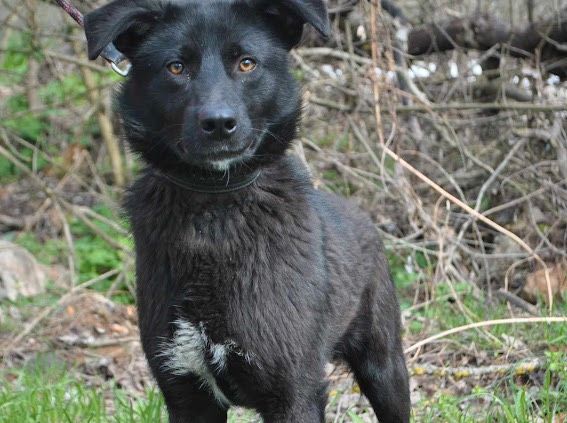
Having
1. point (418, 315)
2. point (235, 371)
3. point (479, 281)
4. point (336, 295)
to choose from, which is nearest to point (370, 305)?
point (336, 295)

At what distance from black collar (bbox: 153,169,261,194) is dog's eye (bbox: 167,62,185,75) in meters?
0.40

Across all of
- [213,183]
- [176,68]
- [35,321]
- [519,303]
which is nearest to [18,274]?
[35,321]

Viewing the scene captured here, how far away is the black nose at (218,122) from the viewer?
10.0 ft

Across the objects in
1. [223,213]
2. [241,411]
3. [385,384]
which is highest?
[223,213]

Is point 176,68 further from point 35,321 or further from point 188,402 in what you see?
point 35,321

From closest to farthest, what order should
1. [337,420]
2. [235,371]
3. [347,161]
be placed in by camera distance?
[235,371]
[337,420]
[347,161]

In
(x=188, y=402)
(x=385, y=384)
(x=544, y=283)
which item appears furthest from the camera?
(x=544, y=283)

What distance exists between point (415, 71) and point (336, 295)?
380 cm

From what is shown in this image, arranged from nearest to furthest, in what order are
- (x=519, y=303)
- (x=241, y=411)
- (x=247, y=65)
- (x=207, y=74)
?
1. (x=207, y=74)
2. (x=247, y=65)
3. (x=241, y=411)
4. (x=519, y=303)

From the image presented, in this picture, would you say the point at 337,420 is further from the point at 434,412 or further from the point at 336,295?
the point at 336,295

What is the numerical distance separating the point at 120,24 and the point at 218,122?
536 millimetres

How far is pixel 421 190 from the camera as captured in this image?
270 inches

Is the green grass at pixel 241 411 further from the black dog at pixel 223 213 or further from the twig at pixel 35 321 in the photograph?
the twig at pixel 35 321

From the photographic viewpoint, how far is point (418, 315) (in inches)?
Answer: 227
